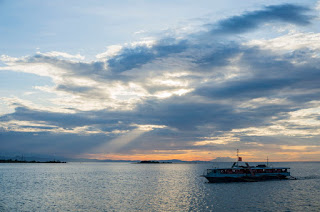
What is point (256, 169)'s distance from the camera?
119125 millimetres

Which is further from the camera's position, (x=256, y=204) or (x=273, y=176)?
(x=273, y=176)

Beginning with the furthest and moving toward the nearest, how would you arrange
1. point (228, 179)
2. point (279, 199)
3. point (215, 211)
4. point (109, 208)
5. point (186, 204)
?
1. point (228, 179)
2. point (279, 199)
3. point (186, 204)
4. point (109, 208)
5. point (215, 211)

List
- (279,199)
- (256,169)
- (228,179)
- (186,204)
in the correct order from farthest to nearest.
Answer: (256,169)
(228,179)
(279,199)
(186,204)

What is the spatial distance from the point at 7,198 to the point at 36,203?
489 inches

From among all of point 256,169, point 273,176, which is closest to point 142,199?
point 256,169

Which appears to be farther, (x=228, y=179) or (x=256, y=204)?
(x=228, y=179)

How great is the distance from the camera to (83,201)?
67.2 meters

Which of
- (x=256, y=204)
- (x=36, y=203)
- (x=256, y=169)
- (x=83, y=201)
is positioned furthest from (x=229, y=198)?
(x=256, y=169)

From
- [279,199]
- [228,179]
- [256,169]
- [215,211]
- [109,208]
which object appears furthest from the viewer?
[256,169]

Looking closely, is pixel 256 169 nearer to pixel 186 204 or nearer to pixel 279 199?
pixel 279 199

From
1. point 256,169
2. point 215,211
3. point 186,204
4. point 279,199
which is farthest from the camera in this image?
point 256,169

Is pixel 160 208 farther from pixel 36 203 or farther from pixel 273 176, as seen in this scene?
pixel 273 176

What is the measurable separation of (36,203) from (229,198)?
45.6 meters

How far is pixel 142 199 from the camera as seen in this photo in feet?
234
